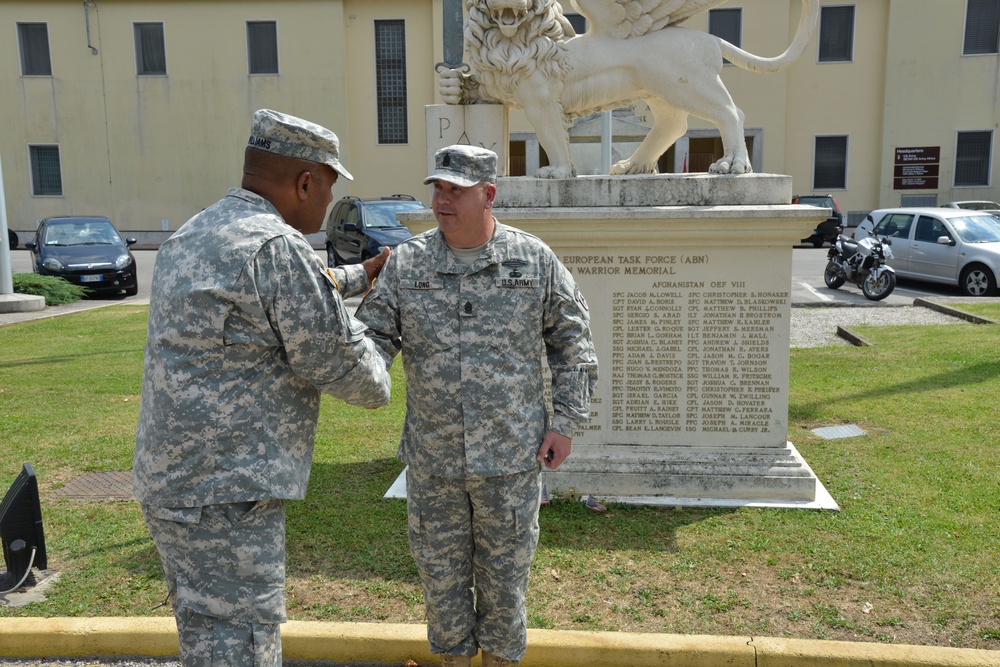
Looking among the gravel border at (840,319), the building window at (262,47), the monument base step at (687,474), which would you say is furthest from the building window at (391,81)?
the monument base step at (687,474)

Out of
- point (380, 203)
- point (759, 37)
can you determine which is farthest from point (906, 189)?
point (380, 203)

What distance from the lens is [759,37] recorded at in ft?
90.3

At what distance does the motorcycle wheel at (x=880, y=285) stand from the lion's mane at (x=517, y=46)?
10986 mm

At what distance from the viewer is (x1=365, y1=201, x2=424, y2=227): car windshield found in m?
16.8

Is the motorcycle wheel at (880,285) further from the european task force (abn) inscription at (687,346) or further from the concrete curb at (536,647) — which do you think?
the concrete curb at (536,647)

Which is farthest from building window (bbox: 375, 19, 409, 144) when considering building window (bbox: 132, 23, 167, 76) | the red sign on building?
the red sign on building

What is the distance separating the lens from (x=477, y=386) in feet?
9.56

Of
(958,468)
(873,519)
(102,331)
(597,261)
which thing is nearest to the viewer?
(873,519)

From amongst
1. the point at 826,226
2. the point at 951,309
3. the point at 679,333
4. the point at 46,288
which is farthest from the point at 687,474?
the point at 826,226

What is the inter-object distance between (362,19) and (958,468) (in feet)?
90.3

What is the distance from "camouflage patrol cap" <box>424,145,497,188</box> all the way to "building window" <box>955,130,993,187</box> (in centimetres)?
2964

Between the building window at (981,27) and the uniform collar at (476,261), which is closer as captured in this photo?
the uniform collar at (476,261)

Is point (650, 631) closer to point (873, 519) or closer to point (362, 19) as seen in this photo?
point (873, 519)

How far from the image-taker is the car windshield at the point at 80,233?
1711 centimetres
